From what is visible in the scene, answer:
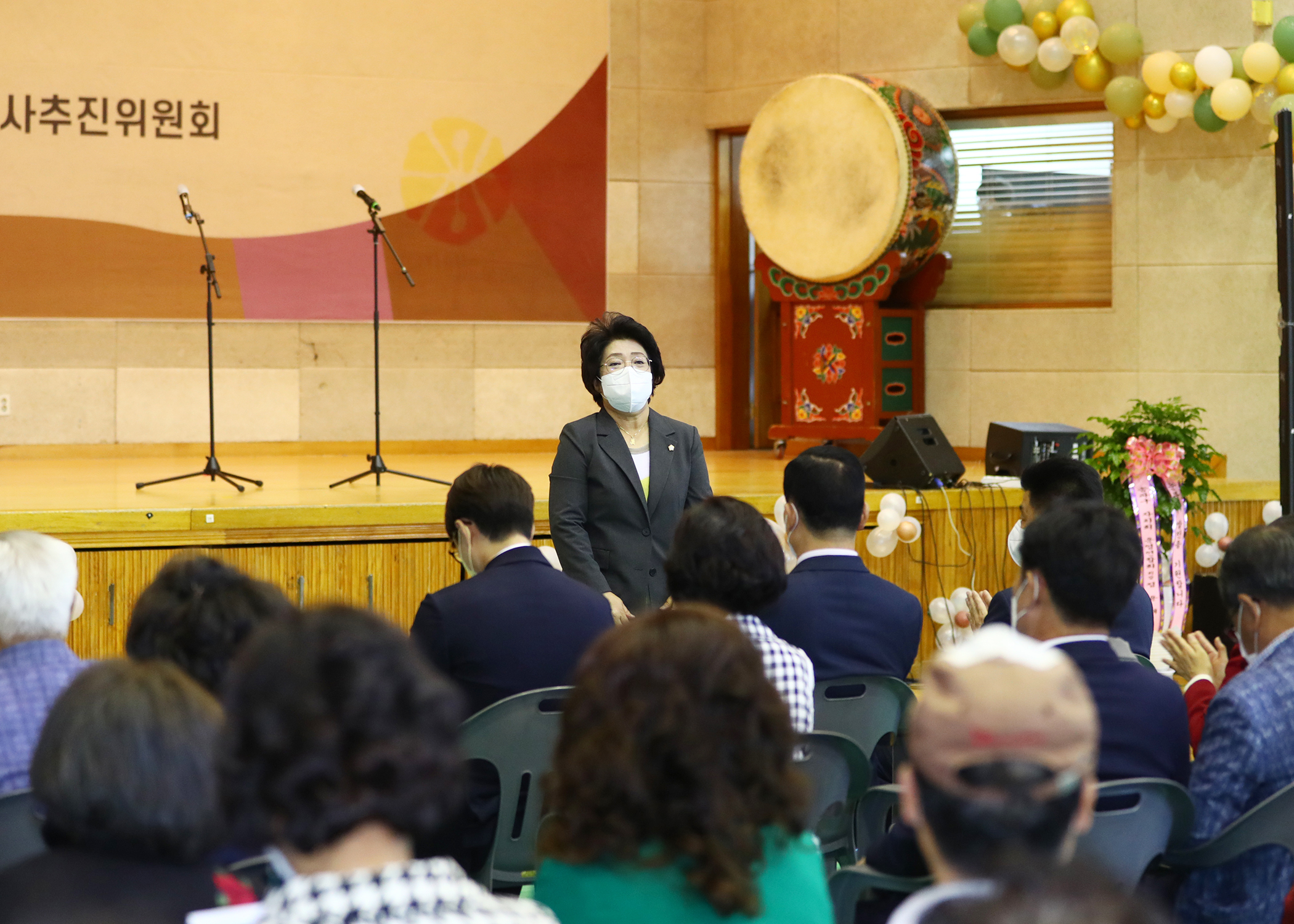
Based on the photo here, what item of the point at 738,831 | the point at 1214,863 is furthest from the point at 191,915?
the point at 1214,863

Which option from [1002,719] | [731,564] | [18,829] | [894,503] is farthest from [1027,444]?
[1002,719]

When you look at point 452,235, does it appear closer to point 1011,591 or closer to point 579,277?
point 579,277

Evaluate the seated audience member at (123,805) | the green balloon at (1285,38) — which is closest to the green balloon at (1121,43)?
the green balloon at (1285,38)

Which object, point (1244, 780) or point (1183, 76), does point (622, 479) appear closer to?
point (1244, 780)

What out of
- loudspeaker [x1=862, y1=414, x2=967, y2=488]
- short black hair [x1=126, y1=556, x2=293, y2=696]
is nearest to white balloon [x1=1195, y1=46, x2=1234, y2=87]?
loudspeaker [x1=862, y1=414, x2=967, y2=488]

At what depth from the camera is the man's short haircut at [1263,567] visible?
2.33 meters

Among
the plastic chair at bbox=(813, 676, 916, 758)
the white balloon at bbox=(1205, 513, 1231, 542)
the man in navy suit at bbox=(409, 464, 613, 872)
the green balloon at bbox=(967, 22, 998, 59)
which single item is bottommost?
the plastic chair at bbox=(813, 676, 916, 758)

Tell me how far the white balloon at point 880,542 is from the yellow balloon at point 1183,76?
2.85 metres

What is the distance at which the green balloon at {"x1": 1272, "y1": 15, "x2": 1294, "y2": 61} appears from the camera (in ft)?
19.0

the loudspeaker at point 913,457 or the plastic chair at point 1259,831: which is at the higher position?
the loudspeaker at point 913,457

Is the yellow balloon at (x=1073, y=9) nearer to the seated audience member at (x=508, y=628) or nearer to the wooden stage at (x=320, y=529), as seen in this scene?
the wooden stage at (x=320, y=529)

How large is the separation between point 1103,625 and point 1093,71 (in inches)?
197

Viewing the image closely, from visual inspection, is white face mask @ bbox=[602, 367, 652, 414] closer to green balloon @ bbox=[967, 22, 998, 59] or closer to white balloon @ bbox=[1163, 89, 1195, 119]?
white balloon @ bbox=[1163, 89, 1195, 119]

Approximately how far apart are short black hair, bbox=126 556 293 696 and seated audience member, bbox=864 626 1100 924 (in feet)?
3.42
